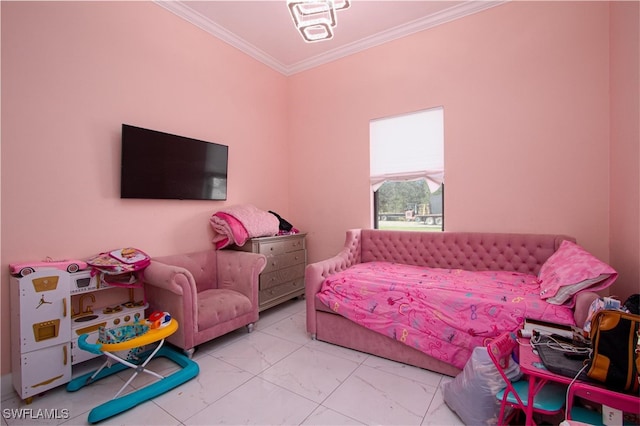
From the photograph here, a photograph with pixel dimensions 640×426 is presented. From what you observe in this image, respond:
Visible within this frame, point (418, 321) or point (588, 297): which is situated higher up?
point (588, 297)

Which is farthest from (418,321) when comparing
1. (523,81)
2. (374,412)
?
(523,81)

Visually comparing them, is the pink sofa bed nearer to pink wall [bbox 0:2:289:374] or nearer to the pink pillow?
the pink pillow

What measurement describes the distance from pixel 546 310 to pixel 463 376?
781mm

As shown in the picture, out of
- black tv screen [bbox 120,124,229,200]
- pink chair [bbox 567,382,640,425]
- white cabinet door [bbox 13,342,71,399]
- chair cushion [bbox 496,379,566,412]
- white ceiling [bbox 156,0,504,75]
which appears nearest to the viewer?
pink chair [bbox 567,382,640,425]

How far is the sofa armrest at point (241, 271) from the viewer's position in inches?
117

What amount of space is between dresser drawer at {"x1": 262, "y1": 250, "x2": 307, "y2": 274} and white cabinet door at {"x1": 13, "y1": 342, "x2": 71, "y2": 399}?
1.83 m

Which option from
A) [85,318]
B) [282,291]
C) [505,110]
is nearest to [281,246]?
[282,291]

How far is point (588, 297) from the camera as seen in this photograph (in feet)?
6.04

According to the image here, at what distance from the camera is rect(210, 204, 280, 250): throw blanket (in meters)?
3.26

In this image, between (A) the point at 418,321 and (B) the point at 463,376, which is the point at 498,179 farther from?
(B) the point at 463,376

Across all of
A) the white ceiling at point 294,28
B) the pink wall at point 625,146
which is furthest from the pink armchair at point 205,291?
the pink wall at point 625,146

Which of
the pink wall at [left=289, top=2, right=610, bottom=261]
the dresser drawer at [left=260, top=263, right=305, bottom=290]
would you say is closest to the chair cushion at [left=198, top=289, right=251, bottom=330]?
the dresser drawer at [left=260, top=263, right=305, bottom=290]

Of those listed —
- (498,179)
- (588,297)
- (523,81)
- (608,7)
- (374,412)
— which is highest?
(608,7)

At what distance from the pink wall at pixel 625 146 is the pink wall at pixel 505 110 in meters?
0.15
